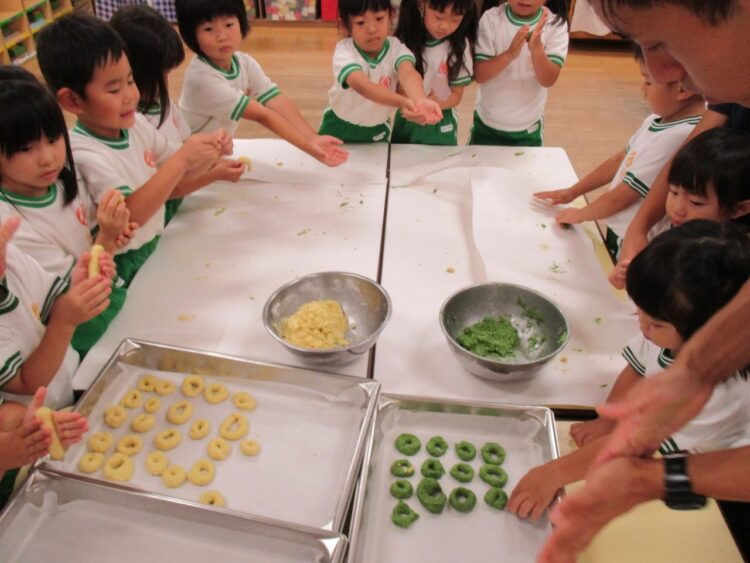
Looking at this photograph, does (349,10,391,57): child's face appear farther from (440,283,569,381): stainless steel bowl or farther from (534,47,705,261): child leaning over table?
(440,283,569,381): stainless steel bowl

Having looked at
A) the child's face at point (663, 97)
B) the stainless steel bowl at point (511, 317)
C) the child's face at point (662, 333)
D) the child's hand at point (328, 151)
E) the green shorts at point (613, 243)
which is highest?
the child's face at point (663, 97)

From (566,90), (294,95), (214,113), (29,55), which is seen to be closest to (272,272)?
(214,113)

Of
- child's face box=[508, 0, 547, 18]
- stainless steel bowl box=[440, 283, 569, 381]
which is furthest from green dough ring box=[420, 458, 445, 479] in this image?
child's face box=[508, 0, 547, 18]

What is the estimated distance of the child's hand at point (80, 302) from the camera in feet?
3.75

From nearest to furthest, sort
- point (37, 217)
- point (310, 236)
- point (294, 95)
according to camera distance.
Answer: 1. point (37, 217)
2. point (310, 236)
3. point (294, 95)

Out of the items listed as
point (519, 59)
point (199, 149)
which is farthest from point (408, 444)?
point (519, 59)

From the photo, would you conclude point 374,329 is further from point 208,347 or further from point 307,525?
point 307,525

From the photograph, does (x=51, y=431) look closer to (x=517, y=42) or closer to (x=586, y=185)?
(x=586, y=185)

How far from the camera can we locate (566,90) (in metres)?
4.61

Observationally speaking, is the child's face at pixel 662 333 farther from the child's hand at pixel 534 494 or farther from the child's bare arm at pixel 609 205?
the child's bare arm at pixel 609 205

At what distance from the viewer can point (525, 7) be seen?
2.12 metres

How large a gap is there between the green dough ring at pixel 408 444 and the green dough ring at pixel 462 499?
113 millimetres

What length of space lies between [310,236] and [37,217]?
727 millimetres

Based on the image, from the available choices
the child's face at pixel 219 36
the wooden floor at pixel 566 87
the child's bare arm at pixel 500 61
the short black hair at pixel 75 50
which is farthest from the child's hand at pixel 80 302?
the wooden floor at pixel 566 87
